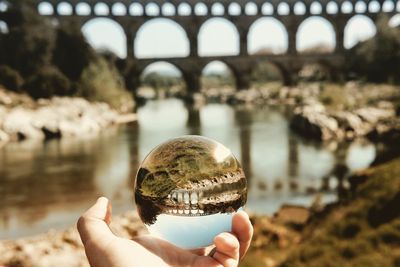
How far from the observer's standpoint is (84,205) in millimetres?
9719

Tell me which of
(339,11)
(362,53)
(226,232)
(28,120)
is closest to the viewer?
(226,232)

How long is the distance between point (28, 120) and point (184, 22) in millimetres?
32108

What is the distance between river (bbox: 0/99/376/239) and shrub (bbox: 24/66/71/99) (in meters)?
7.59

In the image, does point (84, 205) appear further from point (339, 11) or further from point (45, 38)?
point (339, 11)

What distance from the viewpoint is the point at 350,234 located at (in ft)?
16.1

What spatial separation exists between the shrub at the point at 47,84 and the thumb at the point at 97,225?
26.7 m

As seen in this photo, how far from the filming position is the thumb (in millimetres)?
1376

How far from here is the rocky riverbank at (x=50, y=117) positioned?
1969 centimetres

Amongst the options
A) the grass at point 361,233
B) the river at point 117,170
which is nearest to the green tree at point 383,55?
the river at point 117,170

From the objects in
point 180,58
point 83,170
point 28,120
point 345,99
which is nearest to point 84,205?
point 83,170

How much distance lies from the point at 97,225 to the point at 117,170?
1200 cm

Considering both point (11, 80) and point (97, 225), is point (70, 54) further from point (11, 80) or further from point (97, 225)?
point (97, 225)

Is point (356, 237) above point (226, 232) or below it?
below

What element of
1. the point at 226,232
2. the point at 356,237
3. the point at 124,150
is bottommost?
the point at 124,150
